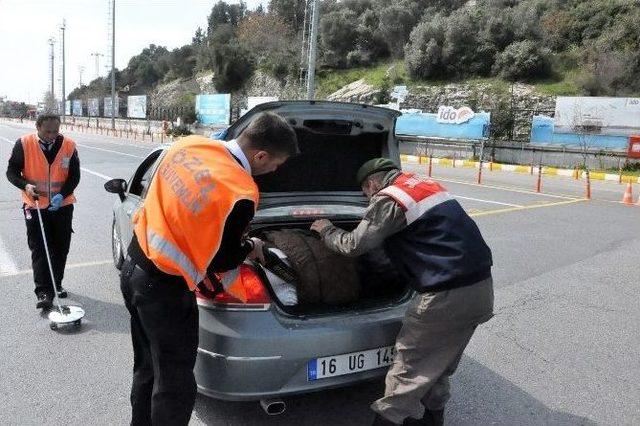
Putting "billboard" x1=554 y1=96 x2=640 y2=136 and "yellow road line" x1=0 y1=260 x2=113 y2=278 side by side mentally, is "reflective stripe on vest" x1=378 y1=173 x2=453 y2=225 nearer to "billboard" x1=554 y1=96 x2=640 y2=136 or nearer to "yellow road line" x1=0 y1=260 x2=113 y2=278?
"yellow road line" x1=0 y1=260 x2=113 y2=278

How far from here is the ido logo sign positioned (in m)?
25.2

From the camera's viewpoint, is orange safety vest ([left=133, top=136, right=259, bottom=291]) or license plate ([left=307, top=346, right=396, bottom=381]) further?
license plate ([left=307, top=346, right=396, bottom=381])

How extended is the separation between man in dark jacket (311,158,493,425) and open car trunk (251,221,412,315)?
55 cm

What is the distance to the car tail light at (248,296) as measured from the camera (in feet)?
9.01

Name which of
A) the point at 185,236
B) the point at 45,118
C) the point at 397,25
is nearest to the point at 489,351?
the point at 185,236

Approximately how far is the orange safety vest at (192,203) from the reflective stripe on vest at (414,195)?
793mm

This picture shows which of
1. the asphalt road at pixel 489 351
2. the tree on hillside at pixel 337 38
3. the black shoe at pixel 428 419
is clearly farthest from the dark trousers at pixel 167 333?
the tree on hillside at pixel 337 38

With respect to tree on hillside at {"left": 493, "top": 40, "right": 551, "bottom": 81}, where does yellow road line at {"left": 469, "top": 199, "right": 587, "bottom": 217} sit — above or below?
below

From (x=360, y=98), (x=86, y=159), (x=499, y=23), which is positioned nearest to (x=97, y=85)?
(x=360, y=98)

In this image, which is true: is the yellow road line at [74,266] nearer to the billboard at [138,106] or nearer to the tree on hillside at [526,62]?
the tree on hillside at [526,62]

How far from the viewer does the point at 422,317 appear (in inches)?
103

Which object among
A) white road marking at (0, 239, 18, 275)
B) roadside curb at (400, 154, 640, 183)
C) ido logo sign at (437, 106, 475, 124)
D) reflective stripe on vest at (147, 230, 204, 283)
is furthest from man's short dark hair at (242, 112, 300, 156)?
ido logo sign at (437, 106, 475, 124)

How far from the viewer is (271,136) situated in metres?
2.28

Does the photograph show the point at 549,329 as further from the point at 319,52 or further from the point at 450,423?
the point at 319,52
